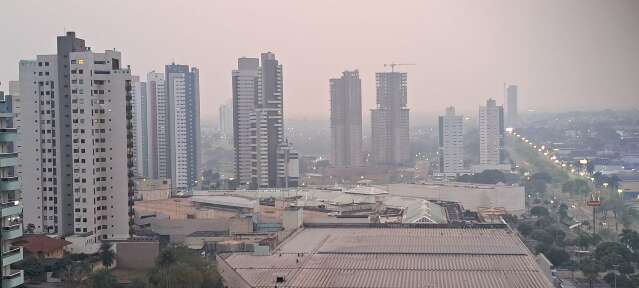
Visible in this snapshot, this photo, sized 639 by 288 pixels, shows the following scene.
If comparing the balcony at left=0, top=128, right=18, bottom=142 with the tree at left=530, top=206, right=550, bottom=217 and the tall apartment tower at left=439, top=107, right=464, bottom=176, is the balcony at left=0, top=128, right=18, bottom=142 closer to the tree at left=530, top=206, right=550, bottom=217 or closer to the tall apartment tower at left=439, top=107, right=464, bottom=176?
the tree at left=530, top=206, right=550, bottom=217

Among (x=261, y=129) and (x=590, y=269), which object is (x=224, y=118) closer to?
(x=261, y=129)

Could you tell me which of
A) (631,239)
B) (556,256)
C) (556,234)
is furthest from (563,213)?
(556,256)

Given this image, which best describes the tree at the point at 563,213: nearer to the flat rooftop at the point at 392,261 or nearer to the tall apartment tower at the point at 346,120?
the flat rooftop at the point at 392,261

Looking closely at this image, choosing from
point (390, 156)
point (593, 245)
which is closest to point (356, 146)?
point (390, 156)

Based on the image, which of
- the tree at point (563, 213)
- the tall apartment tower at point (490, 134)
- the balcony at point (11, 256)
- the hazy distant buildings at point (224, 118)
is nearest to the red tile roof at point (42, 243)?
the balcony at point (11, 256)

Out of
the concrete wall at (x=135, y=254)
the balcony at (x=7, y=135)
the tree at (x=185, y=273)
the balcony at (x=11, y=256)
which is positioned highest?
the balcony at (x=7, y=135)

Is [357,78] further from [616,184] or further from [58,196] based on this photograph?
[58,196]
